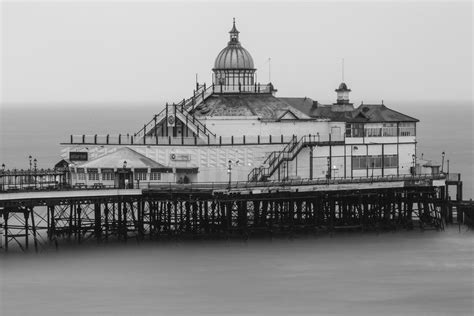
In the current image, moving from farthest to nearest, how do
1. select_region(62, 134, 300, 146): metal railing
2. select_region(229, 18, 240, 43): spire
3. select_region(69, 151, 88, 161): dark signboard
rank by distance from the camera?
select_region(229, 18, 240, 43): spire < select_region(69, 151, 88, 161): dark signboard < select_region(62, 134, 300, 146): metal railing

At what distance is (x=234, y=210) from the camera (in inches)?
4304

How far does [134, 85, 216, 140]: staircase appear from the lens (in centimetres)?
10981

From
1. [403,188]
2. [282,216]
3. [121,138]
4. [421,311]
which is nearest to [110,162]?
[121,138]

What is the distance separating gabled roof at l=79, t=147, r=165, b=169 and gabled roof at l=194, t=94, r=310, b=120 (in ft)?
21.0

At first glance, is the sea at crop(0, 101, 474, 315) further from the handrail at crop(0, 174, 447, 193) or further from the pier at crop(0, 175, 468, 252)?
the handrail at crop(0, 174, 447, 193)

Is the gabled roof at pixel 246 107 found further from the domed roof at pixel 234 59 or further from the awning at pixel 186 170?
the awning at pixel 186 170

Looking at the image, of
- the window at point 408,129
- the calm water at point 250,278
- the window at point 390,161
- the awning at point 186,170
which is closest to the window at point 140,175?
the awning at point 186,170

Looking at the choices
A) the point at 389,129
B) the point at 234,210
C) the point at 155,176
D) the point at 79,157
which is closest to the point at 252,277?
the point at 155,176

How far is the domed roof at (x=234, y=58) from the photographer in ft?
376

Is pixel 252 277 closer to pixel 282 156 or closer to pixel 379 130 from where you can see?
pixel 282 156

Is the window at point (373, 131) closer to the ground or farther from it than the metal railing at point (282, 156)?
farther from it

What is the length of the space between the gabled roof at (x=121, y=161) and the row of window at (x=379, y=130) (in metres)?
13.4

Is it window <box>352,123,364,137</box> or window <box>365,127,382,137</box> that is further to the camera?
window <box>365,127,382,137</box>

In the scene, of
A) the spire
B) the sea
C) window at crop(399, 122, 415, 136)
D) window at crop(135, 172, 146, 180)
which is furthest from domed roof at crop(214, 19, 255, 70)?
the sea
